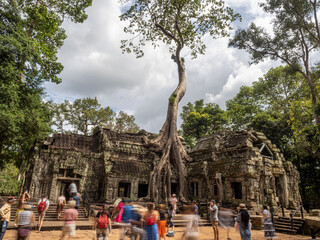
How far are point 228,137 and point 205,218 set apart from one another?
300 inches

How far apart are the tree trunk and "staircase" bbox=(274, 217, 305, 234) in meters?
6.75

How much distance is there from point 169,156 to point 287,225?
393 inches

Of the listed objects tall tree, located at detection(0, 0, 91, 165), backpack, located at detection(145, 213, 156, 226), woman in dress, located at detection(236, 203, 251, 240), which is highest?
tall tree, located at detection(0, 0, 91, 165)

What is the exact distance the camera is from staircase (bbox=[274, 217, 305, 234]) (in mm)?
11242

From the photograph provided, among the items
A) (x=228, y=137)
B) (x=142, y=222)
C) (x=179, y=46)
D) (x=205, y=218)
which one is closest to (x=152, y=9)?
(x=179, y=46)

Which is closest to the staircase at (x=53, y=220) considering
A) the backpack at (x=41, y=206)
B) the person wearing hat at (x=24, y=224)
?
the backpack at (x=41, y=206)

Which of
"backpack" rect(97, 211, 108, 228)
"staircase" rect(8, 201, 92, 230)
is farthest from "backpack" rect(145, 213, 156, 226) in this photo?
"staircase" rect(8, 201, 92, 230)

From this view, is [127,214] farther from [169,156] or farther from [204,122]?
[204,122]

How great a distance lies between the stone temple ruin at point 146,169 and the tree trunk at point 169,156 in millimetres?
1201

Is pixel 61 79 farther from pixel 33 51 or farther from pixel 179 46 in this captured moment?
pixel 179 46

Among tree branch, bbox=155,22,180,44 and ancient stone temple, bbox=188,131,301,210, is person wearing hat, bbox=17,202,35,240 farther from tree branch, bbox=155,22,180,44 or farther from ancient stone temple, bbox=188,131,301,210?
tree branch, bbox=155,22,180,44

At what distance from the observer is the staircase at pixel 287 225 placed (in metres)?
11.2

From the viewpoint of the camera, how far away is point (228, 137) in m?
19.1

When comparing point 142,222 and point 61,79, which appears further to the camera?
point 61,79
